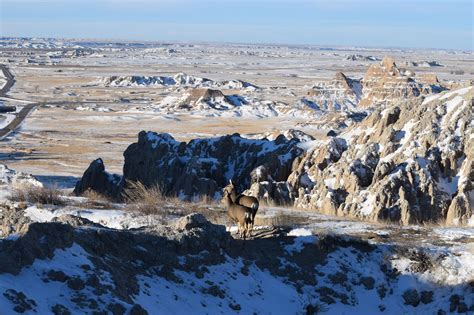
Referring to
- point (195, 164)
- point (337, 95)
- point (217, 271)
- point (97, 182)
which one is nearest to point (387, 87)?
point (337, 95)

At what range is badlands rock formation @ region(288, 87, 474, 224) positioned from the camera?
2216 cm

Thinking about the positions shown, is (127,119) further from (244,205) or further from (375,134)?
(244,205)

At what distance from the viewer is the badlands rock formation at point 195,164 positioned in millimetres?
29328

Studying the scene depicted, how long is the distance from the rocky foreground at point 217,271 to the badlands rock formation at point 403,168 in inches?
163

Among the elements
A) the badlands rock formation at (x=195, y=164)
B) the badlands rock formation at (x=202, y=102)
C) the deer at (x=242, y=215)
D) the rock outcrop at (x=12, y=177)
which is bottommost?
the badlands rock formation at (x=202, y=102)

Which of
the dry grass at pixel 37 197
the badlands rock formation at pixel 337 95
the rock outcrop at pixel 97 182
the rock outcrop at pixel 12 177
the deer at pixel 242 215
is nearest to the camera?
the deer at pixel 242 215

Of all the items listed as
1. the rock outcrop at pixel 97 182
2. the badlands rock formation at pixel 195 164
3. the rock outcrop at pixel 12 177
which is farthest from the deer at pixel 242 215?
the rock outcrop at pixel 12 177

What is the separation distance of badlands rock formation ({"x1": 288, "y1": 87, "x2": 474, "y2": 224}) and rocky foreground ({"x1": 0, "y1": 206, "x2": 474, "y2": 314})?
414 cm

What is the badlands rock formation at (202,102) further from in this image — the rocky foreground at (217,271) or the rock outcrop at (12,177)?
the rocky foreground at (217,271)

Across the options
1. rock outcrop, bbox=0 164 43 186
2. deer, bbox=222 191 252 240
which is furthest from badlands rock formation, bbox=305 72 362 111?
deer, bbox=222 191 252 240

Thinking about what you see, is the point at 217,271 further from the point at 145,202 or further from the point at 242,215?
the point at 145,202

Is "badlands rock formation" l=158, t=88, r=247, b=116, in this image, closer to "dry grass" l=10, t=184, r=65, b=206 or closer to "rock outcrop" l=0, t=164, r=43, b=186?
"rock outcrop" l=0, t=164, r=43, b=186

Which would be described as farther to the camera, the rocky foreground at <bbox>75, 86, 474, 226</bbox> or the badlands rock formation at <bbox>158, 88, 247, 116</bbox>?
the badlands rock formation at <bbox>158, 88, 247, 116</bbox>

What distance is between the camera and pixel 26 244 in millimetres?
11789
